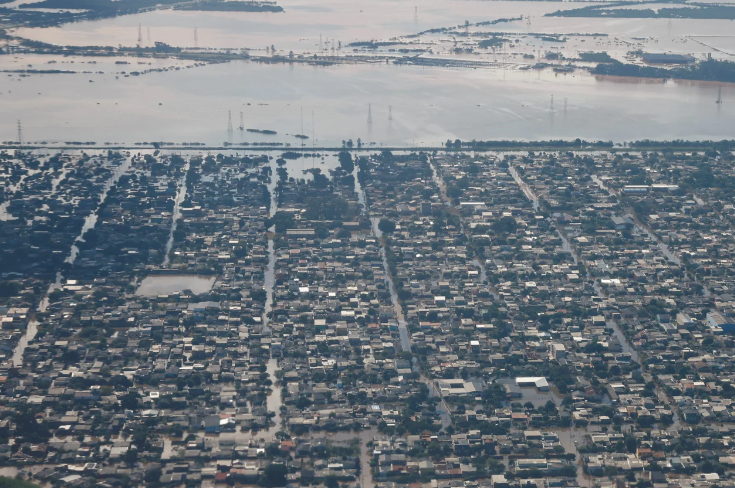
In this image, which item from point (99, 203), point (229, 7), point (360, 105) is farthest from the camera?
point (229, 7)

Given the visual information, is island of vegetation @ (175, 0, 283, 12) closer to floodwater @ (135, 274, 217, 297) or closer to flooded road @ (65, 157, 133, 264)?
flooded road @ (65, 157, 133, 264)

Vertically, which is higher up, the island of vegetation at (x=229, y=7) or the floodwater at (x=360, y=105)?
the island of vegetation at (x=229, y=7)

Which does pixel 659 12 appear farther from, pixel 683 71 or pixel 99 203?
pixel 99 203

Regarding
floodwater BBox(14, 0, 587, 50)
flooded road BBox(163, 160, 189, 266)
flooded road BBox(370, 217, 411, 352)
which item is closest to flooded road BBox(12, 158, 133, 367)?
flooded road BBox(163, 160, 189, 266)

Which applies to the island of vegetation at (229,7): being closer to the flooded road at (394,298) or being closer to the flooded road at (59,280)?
the flooded road at (59,280)

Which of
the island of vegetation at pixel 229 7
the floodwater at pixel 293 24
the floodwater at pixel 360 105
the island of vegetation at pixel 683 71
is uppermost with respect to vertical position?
the island of vegetation at pixel 229 7

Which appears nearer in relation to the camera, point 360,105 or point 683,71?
point 360,105

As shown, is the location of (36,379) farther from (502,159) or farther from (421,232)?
(502,159)

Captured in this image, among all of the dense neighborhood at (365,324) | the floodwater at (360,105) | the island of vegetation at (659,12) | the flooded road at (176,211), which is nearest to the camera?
the dense neighborhood at (365,324)

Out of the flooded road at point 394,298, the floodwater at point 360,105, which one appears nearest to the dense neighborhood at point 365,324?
the flooded road at point 394,298

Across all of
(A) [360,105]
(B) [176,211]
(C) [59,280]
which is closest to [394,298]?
(C) [59,280]
